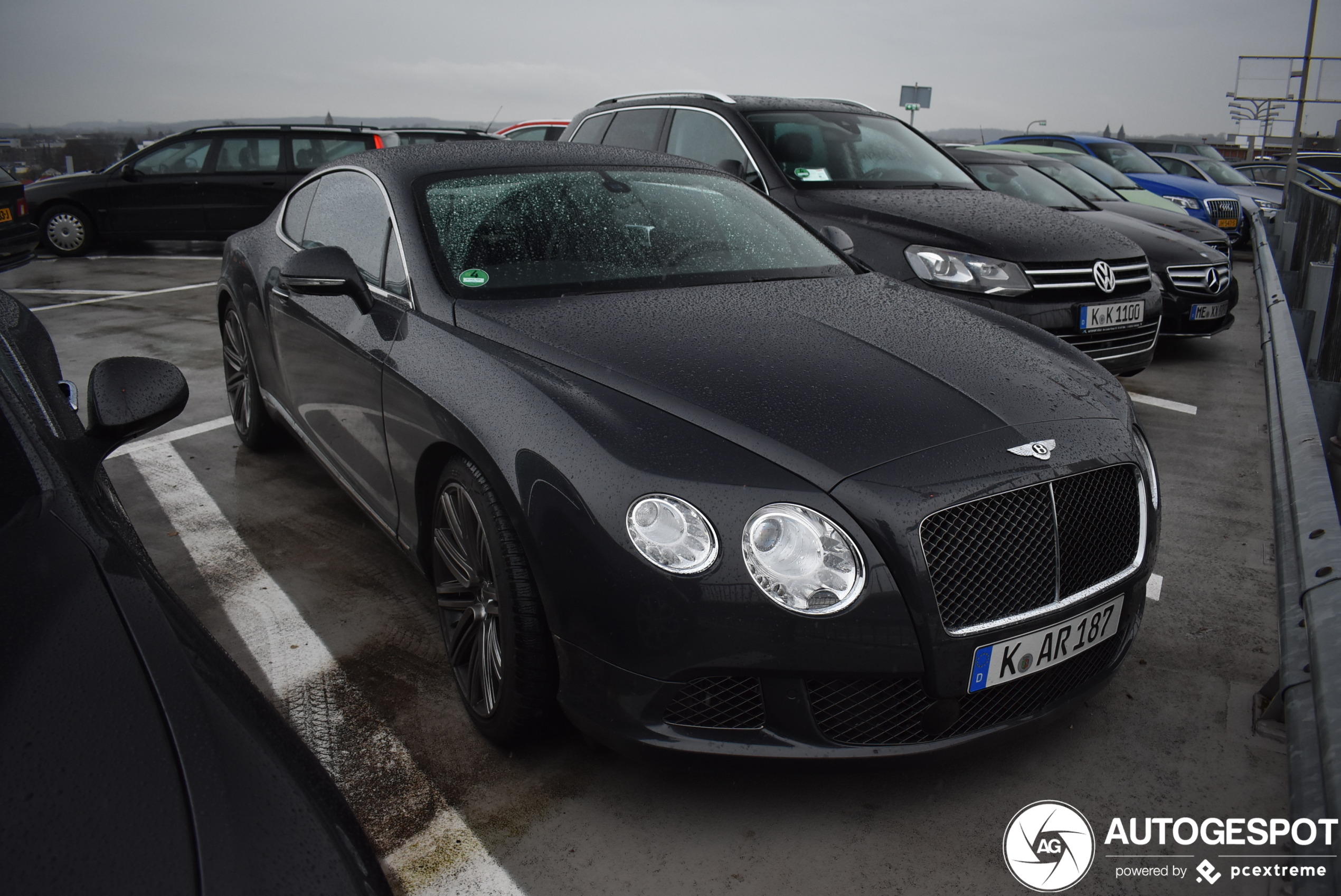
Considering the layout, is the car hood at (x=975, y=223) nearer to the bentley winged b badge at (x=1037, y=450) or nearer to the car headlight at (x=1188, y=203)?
the bentley winged b badge at (x=1037, y=450)

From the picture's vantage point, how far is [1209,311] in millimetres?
6414

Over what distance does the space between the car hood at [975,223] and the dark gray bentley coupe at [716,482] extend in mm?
1899

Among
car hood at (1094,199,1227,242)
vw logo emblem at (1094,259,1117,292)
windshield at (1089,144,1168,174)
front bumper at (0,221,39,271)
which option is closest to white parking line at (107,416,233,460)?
vw logo emblem at (1094,259,1117,292)

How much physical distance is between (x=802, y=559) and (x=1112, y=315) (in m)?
3.69

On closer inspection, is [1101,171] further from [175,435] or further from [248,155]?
[248,155]

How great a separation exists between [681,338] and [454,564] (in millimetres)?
821

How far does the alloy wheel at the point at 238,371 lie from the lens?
437 centimetres

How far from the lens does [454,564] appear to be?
248 centimetres

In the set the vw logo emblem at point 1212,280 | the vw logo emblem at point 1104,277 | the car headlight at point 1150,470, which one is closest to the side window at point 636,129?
the vw logo emblem at point 1104,277

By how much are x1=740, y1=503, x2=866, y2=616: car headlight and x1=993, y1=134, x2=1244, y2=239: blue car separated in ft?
36.5

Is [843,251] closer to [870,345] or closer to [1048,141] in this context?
[870,345]

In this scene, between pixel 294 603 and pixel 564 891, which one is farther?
pixel 294 603

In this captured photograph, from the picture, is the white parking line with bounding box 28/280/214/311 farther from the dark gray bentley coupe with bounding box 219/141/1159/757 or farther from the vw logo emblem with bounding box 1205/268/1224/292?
the vw logo emblem with bounding box 1205/268/1224/292

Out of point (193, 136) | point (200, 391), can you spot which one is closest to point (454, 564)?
point (200, 391)
